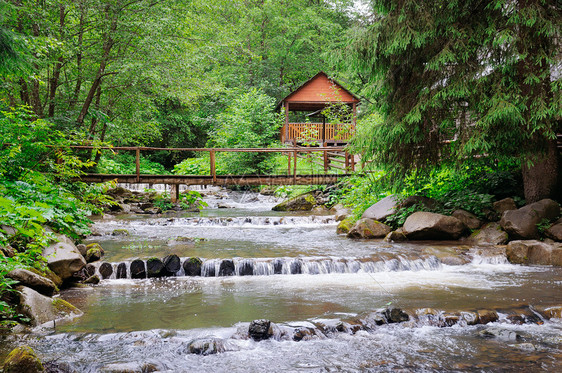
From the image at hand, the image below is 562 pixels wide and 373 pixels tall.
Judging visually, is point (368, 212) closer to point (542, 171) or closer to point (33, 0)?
point (542, 171)

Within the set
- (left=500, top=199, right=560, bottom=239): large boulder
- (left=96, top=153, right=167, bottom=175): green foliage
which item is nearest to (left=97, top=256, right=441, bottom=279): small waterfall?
(left=500, top=199, right=560, bottom=239): large boulder

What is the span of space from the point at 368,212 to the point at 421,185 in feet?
5.01

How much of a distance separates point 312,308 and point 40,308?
3065 millimetres

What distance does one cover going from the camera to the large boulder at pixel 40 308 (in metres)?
4.41

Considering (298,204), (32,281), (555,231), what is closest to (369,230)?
(555,231)

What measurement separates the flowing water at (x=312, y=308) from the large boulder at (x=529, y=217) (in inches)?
32.7

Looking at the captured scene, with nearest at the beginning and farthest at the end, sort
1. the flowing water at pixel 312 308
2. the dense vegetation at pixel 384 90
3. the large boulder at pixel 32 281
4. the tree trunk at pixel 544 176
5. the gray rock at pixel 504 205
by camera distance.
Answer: the flowing water at pixel 312 308
the large boulder at pixel 32 281
the dense vegetation at pixel 384 90
the tree trunk at pixel 544 176
the gray rock at pixel 504 205

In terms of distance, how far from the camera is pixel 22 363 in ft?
9.93

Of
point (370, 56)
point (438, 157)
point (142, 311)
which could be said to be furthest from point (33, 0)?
point (438, 157)

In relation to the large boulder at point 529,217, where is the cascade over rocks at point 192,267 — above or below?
below

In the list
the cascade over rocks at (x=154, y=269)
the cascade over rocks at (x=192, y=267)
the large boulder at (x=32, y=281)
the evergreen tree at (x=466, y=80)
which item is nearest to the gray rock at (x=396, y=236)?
the evergreen tree at (x=466, y=80)

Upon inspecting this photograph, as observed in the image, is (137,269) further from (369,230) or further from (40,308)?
(369,230)

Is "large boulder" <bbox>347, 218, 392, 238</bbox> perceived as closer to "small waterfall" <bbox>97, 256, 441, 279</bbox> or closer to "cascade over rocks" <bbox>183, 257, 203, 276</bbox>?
"small waterfall" <bbox>97, 256, 441, 279</bbox>

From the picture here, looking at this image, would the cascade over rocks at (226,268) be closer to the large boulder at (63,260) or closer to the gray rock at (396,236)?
the large boulder at (63,260)
